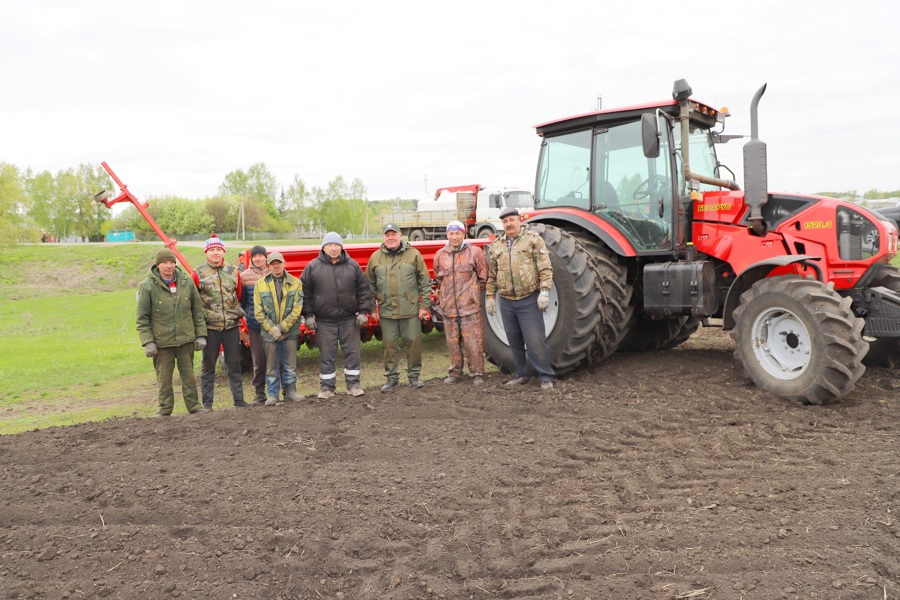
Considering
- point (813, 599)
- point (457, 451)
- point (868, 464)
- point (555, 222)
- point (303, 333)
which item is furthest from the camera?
point (303, 333)

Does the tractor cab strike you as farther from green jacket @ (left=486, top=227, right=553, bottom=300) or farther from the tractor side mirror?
green jacket @ (left=486, top=227, right=553, bottom=300)

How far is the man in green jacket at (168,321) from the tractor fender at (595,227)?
3.51 m

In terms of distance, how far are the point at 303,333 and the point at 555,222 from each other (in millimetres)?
3205

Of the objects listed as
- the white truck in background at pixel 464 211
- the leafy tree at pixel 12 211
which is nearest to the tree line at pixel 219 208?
the leafy tree at pixel 12 211

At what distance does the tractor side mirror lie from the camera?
5.63 meters

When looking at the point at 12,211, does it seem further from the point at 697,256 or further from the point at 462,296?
the point at 697,256

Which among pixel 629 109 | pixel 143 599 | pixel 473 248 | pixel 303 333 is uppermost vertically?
pixel 629 109

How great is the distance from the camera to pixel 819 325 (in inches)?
196

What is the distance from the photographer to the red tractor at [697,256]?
530cm

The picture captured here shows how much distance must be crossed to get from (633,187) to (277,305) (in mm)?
3544

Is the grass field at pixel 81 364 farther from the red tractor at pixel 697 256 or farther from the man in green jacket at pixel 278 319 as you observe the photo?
the red tractor at pixel 697 256

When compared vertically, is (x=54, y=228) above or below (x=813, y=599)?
above

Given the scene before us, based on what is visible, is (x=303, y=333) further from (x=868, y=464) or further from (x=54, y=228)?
(x=54, y=228)

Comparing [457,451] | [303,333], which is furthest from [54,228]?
[457,451]
